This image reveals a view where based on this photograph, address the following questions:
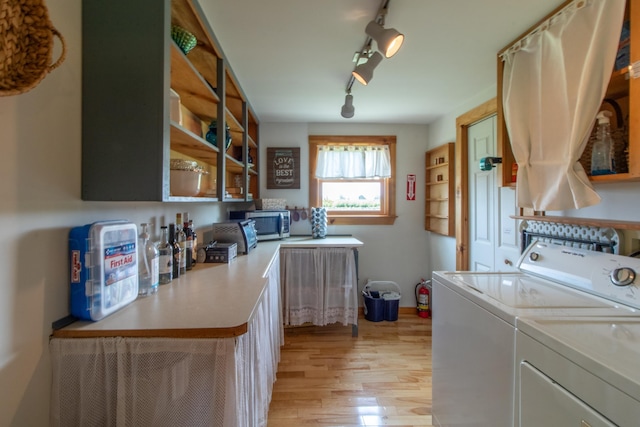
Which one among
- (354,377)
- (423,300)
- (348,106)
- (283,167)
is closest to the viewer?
(354,377)

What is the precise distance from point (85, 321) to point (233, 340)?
0.48m

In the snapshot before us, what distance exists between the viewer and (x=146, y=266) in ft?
3.80

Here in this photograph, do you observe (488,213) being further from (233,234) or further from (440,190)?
(233,234)

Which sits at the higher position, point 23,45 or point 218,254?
point 23,45

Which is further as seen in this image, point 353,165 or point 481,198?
point 353,165

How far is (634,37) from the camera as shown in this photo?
0.98m

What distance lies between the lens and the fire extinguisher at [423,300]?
10.2 feet

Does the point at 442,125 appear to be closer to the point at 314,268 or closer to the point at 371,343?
the point at 314,268

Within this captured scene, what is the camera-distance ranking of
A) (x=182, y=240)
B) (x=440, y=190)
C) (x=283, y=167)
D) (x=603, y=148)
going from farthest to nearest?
(x=283, y=167) < (x=440, y=190) < (x=182, y=240) < (x=603, y=148)

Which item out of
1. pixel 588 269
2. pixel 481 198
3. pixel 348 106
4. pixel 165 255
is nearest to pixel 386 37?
pixel 348 106

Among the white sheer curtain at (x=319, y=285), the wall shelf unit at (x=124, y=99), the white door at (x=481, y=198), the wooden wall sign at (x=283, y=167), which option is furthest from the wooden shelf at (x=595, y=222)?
the wooden wall sign at (x=283, y=167)

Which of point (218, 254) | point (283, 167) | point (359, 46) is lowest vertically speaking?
point (218, 254)

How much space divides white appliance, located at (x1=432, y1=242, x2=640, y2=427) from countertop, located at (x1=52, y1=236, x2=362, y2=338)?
891mm

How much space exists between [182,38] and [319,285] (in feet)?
7.07
